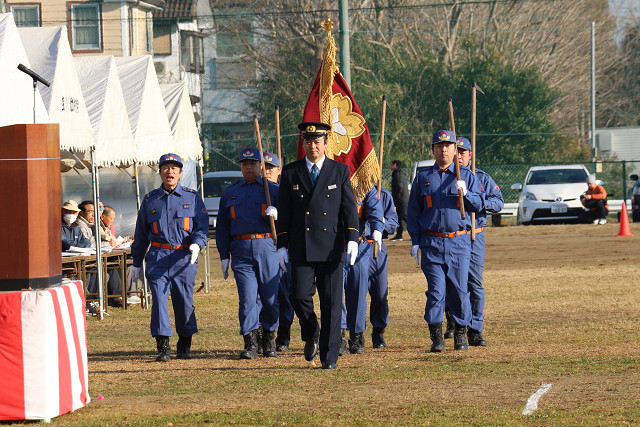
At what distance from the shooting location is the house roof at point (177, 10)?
166 ft

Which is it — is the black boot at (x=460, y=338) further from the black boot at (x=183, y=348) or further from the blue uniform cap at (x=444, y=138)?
the black boot at (x=183, y=348)

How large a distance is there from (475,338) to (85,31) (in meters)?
34.2

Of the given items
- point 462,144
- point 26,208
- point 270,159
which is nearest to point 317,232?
point 270,159

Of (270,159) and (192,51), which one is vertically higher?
(192,51)

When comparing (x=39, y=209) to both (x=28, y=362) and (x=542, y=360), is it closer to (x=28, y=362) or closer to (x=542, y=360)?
(x=28, y=362)

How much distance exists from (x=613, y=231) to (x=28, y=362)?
2389cm

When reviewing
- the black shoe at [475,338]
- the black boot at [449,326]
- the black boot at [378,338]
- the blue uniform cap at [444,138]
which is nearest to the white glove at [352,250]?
the blue uniform cap at [444,138]

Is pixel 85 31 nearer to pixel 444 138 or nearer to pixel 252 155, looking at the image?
pixel 252 155

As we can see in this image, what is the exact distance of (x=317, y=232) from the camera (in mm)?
10172

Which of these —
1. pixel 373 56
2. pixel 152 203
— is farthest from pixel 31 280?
pixel 373 56

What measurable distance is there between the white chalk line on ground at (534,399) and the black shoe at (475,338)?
2827 mm

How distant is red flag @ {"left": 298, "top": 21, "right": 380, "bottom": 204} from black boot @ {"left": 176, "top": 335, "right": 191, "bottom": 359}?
7.62ft

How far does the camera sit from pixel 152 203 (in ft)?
38.5

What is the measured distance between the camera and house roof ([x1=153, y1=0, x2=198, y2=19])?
50.7m
